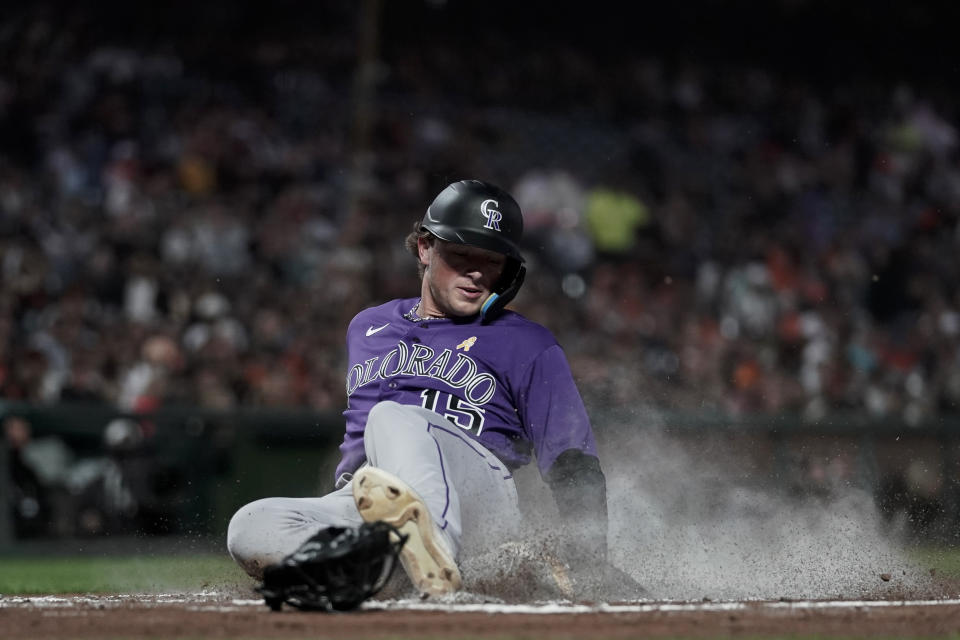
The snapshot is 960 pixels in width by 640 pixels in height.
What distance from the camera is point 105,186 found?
36.7 feet

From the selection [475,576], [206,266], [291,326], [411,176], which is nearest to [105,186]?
[206,266]

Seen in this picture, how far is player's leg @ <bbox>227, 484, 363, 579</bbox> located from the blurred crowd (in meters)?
4.99

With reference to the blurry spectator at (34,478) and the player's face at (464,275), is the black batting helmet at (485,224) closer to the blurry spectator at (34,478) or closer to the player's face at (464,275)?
the player's face at (464,275)

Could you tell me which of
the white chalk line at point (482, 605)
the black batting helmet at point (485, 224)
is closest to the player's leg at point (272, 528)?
the white chalk line at point (482, 605)

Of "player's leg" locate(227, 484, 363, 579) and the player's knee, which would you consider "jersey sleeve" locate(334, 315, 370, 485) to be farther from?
the player's knee

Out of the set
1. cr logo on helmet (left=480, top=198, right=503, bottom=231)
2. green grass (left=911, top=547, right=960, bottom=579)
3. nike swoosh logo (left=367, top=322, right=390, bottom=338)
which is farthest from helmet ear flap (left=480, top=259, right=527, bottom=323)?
green grass (left=911, top=547, right=960, bottom=579)

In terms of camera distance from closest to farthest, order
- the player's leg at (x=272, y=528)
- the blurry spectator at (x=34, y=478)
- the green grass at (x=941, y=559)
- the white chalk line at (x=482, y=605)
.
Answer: the white chalk line at (x=482, y=605) < the player's leg at (x=272, y=528) < the green grass at (x=941, y=559) < the blurry spectator at (x=34, y=478)

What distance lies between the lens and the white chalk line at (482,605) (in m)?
3.91

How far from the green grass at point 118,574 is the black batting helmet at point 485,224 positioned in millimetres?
1777

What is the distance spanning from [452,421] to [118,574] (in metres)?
3.39

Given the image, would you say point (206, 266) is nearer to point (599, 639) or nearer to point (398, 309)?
point (398, 309)

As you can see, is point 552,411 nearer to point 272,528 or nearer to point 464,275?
point 464,275

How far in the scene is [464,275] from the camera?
475cm

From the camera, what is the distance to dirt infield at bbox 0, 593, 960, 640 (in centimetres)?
343
